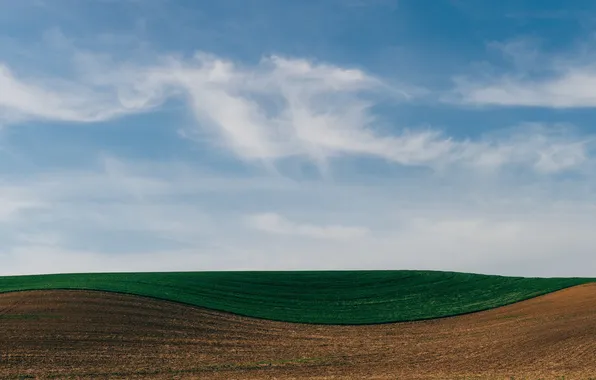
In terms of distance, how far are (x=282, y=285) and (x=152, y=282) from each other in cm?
1196

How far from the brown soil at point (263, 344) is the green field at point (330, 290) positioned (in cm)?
253

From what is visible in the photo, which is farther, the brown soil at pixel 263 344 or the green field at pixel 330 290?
the green field at pixel 330 290

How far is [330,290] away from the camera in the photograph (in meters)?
59.7

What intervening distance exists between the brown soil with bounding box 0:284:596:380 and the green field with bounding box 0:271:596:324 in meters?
2.53

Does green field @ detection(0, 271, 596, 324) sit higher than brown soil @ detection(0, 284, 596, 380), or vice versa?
green field @ detection(0, 271, 596, 324)

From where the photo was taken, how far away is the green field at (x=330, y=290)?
49031mm

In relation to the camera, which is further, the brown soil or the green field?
the green field

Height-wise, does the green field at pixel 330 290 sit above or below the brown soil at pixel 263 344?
above

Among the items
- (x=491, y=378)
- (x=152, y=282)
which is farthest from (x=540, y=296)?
(x=152, y=282)

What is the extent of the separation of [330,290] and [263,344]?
70.1 feet

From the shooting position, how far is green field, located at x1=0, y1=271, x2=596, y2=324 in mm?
49031

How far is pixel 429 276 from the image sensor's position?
6644 cm

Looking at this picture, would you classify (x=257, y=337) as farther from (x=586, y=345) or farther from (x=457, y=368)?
(x=586, y=345)

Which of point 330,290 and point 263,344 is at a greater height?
point 330,290
